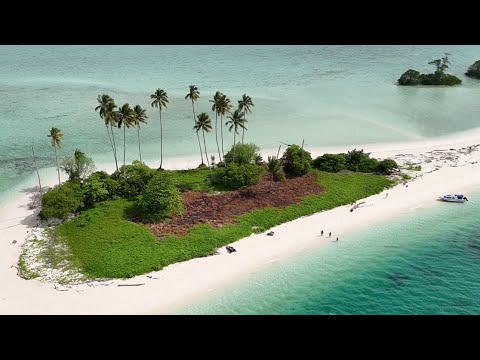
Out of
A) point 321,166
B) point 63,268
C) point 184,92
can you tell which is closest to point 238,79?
point 184,92

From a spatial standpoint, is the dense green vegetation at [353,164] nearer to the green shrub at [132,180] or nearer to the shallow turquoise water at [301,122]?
the shallow turquoise water at [301,122]

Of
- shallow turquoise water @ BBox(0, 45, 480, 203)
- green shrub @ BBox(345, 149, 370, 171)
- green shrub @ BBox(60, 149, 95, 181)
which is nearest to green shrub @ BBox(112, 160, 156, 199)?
green shrub @ BBox(60, 149, 95, 181)

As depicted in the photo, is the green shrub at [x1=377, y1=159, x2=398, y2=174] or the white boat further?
the green shrub at [x1=377, y1=159, x2=398, y2=174]

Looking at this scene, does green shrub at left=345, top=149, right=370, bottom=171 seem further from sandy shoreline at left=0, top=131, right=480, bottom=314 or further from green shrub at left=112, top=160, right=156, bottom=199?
green shrub at left=112, top=160, right=156, bottom=199

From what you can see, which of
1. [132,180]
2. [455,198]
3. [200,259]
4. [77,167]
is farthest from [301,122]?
[200,259]

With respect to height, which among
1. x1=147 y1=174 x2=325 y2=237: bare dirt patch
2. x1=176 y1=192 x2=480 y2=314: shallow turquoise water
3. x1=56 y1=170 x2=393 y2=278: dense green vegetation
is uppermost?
x1=147 y1=174 x2=325 y2=237: bare dirt patch

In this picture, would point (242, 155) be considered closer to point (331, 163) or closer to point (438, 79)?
point (331, 163)
